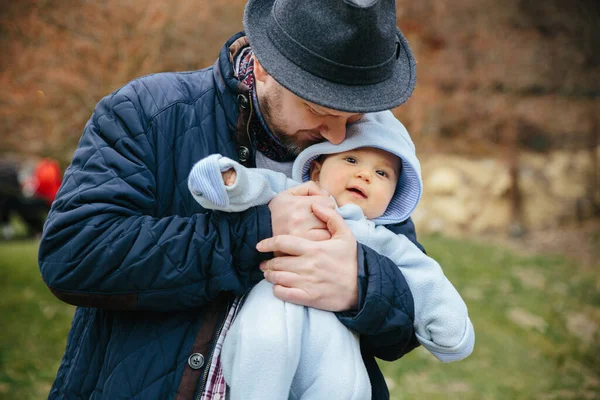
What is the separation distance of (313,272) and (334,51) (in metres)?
0.57

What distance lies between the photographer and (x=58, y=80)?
18.6 ft

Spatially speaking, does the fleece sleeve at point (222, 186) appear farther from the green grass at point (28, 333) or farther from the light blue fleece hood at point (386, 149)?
the green grass at point (28, 333)

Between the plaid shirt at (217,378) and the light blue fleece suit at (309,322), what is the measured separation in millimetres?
34

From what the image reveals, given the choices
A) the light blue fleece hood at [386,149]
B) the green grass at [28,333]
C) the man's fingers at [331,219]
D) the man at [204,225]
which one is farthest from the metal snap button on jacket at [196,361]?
the green grass at [28,333]

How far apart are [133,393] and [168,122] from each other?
2.36ft

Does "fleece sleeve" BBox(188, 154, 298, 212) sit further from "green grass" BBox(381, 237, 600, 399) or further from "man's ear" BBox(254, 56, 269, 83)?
"green grass" BBox(381, 237, 600, 399)

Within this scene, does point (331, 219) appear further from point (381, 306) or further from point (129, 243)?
point (129, 243)

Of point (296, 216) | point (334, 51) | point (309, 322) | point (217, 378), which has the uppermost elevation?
point (334, 51)

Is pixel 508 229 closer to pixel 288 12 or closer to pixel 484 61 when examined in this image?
pixel 484 61

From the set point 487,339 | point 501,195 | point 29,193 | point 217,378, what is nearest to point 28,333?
point 487,339

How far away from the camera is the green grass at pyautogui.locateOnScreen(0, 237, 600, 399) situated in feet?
16.4

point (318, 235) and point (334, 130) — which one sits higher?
point (334, 130)

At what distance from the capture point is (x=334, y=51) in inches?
65.9

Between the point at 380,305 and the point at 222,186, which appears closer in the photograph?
the point at 222,186
